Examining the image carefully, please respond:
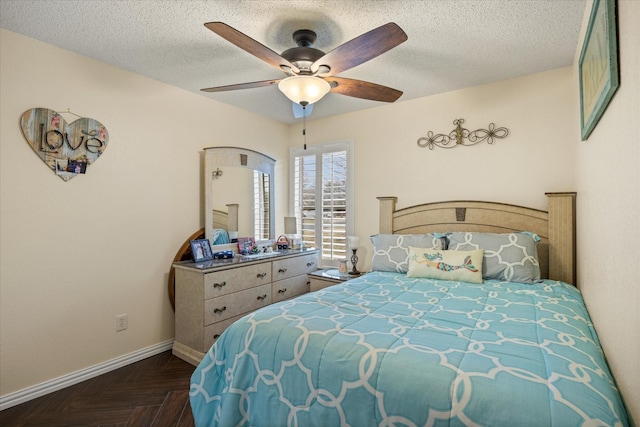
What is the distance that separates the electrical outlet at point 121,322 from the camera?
8.40 feet

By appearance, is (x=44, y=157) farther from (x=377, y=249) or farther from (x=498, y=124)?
(x=498, y=124)

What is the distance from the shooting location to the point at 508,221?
2.77 metres

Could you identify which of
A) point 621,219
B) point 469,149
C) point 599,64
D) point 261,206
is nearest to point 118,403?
point 261,206

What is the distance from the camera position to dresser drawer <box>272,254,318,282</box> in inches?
127

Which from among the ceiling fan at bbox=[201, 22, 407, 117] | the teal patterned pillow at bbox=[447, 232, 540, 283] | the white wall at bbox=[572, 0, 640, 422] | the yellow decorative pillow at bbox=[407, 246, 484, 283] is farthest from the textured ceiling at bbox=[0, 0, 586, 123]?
the yellow decorative pillow at bbox=[407, 246, 484, 283]

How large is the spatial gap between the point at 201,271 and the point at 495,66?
9.69 ft

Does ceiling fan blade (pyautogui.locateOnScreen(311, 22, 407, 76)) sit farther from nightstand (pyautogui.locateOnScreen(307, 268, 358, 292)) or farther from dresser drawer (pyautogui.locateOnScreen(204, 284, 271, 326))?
dresser drawer (pyautogui.locateOnScreen(204, 284, 271, 326))

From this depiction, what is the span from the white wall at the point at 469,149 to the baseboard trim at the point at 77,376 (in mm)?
2281

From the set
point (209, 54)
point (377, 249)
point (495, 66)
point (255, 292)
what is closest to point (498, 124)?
point (495, 66)

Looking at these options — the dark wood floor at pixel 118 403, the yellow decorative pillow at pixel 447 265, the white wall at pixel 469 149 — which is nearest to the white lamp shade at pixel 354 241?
the white wall at pixel 469 149

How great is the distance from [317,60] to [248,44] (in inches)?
16.3

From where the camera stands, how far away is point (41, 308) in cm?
217

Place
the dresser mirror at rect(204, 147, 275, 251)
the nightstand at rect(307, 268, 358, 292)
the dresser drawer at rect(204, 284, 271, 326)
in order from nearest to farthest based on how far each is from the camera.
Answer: the dresser drawer at rect(204, 284, 271, 326) < the nightstand at rect(307, 268, 358, 292) < the dresser mirror at rect(204, 147, 275, 251)

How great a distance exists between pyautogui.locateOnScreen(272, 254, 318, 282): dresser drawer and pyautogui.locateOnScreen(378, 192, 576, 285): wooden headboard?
36.2 inches
